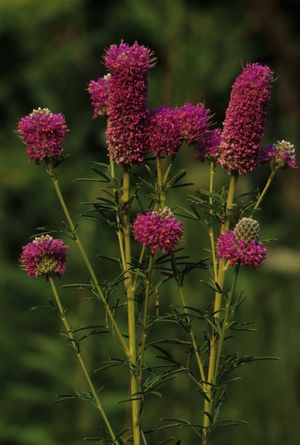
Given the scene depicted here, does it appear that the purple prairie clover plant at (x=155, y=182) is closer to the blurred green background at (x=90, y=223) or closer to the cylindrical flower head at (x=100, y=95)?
the cylindrical flower head at (x=100, y=95)

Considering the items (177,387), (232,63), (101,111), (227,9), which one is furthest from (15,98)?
(101,111)

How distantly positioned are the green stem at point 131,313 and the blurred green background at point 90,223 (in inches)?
85.7

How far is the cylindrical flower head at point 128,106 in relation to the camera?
4.77 ft

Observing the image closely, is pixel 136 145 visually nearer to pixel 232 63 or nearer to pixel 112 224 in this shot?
pixel 112 224

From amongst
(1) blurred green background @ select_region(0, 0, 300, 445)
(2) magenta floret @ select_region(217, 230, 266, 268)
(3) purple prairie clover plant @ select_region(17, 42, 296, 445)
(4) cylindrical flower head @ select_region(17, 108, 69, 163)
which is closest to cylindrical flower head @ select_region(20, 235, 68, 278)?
(3) purple prairie clover plant @ select_region(17, 42, 296, 445)

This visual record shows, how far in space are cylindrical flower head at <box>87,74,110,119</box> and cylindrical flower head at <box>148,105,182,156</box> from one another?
0.11m

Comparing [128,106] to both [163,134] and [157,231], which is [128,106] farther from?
[157,231]

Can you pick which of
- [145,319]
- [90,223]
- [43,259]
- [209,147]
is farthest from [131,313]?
[90,223]

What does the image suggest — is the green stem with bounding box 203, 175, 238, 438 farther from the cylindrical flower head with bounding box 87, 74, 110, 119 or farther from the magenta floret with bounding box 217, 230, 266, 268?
the cylindrical flower head with bounding box 87, 74, 110, 119

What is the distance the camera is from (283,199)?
21.1 feet

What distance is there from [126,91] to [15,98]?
165 inches

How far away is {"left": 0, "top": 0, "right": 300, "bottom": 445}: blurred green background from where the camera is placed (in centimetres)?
Answer: 403

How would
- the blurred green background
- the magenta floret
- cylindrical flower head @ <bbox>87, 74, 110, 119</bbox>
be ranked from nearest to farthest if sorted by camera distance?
the magenta floret → cylindrical flower head @ <bbox>87, 74, 110, 119</bbox> → the blurred green background

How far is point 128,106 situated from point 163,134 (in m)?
0.06
